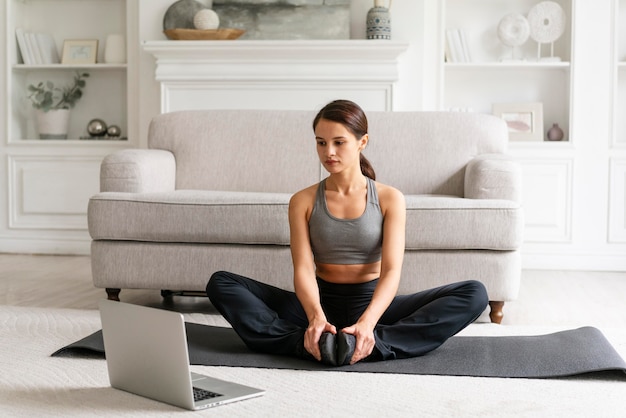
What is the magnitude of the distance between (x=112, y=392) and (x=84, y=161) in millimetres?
3376

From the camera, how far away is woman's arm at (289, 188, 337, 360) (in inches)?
93.4

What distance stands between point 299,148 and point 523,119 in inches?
65.0

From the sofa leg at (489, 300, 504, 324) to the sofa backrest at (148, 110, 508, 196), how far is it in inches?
31.2

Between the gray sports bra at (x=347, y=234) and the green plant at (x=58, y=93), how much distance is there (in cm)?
332

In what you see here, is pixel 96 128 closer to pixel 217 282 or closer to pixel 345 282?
pixel 217 282

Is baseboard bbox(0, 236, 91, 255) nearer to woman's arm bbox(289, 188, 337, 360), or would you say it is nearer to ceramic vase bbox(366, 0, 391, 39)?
ceramic vase bbox(366, 0, 391, 39)

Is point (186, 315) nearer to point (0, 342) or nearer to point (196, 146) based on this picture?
point (0, 342)

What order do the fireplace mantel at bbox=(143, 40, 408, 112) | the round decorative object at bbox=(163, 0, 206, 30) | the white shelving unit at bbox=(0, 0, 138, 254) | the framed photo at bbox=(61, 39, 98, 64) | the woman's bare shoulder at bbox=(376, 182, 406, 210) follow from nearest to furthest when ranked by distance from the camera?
the woman's bare shoulder at bbox=(376, 182, 406, 210)
the fireplace mantel at bbox=(143, 40, 408, 112)
the round decorative object at bbox=(163, 0, 206, 30)
the white shelving unit at bbox=(0, 0, 138, 254)
the framed photo at bbox=(61, 39, 98, 64)

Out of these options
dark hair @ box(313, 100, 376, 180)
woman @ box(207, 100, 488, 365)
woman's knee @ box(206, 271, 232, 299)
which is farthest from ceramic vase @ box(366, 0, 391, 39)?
woman's knee @ box(206, 271, 232, 299)

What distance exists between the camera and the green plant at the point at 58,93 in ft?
18.0

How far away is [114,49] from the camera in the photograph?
536 centimetres

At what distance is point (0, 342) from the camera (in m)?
2.79

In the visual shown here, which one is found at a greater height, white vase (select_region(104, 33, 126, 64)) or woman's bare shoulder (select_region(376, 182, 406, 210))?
white vase (select_region(104, 33, 126, 64))

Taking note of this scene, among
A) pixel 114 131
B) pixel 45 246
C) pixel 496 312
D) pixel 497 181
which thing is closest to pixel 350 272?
pixel 496 312
